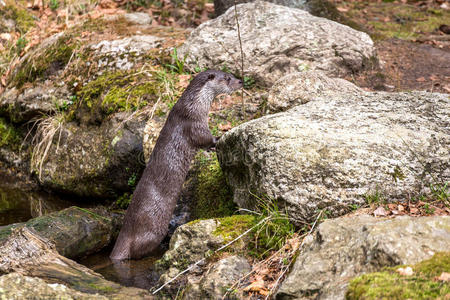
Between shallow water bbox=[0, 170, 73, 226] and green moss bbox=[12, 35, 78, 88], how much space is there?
190cm

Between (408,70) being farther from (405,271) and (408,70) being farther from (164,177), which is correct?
(405,271)

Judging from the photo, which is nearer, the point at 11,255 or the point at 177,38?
the point at 11,255

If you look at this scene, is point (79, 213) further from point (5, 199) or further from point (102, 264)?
point (5, 199)

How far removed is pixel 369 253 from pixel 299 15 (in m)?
5.35

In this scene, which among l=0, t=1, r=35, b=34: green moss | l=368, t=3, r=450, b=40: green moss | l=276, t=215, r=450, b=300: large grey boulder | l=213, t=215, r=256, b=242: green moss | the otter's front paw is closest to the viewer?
l=276, t=215, r=450, b=300: large grey boulder

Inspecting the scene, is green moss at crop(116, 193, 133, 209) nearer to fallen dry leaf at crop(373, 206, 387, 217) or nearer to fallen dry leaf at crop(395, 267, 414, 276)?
fallen dry leaf at crop(373, 206, 387, 217)

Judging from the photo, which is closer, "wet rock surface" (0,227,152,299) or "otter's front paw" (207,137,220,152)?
"wet rock surface" (0,227,152,299)

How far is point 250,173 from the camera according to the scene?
156 inches

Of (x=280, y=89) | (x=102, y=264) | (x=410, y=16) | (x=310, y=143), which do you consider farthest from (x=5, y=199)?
(x=410, y=16)

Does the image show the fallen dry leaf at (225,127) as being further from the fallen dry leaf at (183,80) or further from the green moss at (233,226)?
the green moss at (233,226)

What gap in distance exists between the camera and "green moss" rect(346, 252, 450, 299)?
206 centimetres

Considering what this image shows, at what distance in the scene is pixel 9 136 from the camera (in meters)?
7.88

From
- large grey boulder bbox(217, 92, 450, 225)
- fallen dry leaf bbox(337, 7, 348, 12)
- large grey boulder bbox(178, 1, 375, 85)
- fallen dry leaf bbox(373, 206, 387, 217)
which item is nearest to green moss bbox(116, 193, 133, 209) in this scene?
large grey boulder bbox(178, 1, 375, 85)

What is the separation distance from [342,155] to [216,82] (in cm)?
262
